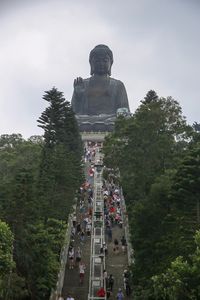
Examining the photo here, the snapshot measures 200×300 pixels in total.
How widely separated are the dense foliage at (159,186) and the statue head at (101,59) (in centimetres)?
3456

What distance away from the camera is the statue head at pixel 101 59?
197 feet

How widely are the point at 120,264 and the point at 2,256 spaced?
25.8 ft

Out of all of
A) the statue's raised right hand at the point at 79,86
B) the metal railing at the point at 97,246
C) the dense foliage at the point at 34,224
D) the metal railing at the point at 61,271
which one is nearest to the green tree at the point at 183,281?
the dense foliage at the point at 34,224

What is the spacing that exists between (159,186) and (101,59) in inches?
1683

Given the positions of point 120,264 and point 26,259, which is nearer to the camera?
point 26,259

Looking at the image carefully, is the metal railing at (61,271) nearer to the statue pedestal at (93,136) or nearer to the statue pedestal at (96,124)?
the statue pedestal at (93,136)

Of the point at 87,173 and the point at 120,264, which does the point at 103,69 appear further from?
the point at 120,264

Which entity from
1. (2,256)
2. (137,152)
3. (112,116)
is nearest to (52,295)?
(2,256)

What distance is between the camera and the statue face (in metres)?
59.9

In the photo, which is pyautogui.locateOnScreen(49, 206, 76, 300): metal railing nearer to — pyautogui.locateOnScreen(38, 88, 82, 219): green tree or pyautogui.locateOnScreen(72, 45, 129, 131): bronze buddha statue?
pyautogui.locateOnScreen(38, 88, 82, 219): green tree

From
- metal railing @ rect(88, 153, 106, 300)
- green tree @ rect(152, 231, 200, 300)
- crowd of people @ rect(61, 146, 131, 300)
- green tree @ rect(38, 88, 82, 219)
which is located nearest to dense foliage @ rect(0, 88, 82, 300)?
green tree @ rect(38, 88, 82, 219)

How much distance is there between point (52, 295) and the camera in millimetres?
18359

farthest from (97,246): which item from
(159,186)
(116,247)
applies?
(159,186)

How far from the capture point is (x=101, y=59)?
196 ft
